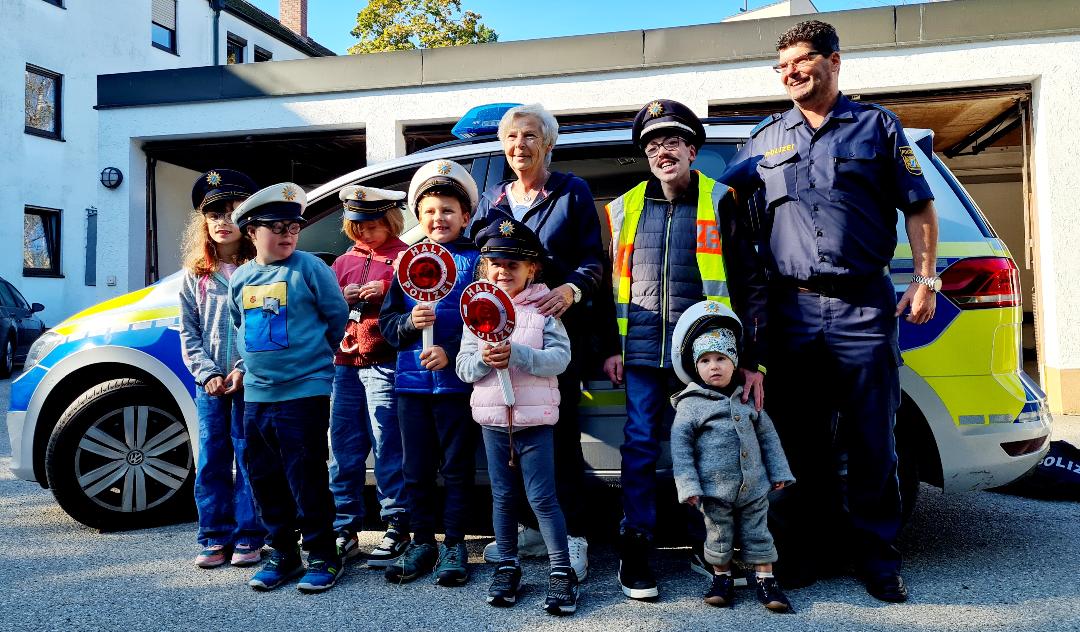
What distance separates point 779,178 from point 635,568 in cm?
160

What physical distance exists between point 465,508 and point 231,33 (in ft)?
80.9

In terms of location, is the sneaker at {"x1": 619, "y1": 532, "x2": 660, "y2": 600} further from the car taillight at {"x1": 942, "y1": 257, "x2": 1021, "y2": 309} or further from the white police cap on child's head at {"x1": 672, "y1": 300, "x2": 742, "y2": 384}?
the car taillight at {"x1": 942, "y1": 257, "x2": 1021, "y2": 309}

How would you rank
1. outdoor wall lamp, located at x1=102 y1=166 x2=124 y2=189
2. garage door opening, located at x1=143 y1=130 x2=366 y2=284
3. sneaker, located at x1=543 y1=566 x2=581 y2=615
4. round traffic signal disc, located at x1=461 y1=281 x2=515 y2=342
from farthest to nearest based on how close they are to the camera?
garage door opening, located at x1=143 y1=130 x2=366 y2=284
outdoor wall lamp, located at x1=102 y1=166 x2=124 y2=189
sneaker, located at x1=543 y1=566 x2=581 y2=615
round traffic signal disc, located at x1=461 y1=281 x2=515 y2=342

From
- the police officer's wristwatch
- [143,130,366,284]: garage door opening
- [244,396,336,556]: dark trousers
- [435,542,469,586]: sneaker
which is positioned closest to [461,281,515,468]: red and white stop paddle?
[244,396,336,556]: dark trousers

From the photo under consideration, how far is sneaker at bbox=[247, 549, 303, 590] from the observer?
3287 millimetres

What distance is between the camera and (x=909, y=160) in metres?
3.13

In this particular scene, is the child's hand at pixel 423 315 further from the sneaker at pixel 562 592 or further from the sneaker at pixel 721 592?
the sneaker at pixel 721 592

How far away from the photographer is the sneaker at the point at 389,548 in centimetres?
354

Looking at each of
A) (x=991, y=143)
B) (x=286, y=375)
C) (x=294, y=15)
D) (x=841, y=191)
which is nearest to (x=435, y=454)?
(x=286, y=375)

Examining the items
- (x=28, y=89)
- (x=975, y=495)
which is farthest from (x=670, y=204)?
(x=28, y=89)

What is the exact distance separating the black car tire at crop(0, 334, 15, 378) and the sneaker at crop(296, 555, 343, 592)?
10.7 metres

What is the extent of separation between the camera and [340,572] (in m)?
3.45

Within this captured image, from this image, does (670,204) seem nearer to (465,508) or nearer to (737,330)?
(737,330)

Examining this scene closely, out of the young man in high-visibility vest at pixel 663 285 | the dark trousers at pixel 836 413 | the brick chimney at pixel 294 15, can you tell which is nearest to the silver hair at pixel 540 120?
the young man in high-visibility vest at pixel 663 285
